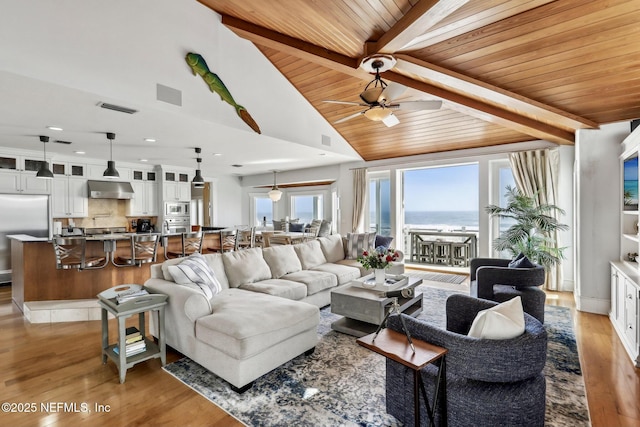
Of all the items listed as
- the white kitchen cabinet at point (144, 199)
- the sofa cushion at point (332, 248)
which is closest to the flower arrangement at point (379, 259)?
the sofa cushion at point (332, 248)

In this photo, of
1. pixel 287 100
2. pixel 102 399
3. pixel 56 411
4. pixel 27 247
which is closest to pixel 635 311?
pixel 102 399

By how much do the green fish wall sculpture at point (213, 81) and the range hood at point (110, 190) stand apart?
4460 millimetres

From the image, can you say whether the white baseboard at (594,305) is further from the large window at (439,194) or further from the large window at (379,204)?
the large window at (379,204)

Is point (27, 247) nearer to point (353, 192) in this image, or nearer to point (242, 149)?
point (242, 149)

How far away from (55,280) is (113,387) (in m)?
2.68

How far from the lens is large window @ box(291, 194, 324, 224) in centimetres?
1032

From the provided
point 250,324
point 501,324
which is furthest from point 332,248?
point 501,324

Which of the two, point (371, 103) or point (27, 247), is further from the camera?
point (27, 247)

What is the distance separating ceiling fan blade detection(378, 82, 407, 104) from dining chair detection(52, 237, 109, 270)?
13.5 ft

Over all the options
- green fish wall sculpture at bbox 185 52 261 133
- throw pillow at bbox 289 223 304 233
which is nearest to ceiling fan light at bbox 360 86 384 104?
green fish wall sculpture at bbox 185 52 261 133

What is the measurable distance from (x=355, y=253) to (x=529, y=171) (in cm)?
349

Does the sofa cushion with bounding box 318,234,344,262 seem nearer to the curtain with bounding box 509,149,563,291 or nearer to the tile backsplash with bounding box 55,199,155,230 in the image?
the curtain with bounding box 509,149,563,291

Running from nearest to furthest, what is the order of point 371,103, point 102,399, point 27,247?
point 102,399 < point 371,103 < point 27,247

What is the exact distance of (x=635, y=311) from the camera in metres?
2.91
